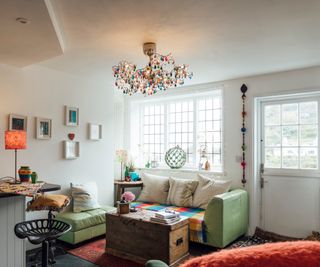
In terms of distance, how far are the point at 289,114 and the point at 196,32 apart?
7.26 feet

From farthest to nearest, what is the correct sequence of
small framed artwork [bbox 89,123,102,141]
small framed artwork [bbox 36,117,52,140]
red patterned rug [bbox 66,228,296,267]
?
small framed artwork [bbox 89,123,102,141] < small framed artwork [bbox 36,117,52,140] < red patterned rug [bbox 66,228,296,267]

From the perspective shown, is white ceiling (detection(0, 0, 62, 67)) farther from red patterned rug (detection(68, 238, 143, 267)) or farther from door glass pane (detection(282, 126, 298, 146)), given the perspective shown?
door glass pane (detection(282, 126, 298, 146))

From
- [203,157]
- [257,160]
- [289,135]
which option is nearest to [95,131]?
[203,157]

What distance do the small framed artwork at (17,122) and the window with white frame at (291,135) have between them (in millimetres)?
3365

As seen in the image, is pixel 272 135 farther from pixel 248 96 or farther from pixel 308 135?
pixel 248 96

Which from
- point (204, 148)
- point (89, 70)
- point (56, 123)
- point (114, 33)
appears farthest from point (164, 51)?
point (204, 148)

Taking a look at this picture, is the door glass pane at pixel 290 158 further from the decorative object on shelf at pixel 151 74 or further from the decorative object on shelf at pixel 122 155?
the decorative object on shelf at pixel 122 155

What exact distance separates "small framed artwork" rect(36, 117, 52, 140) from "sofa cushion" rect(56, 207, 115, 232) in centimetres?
107

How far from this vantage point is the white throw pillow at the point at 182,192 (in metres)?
4.30

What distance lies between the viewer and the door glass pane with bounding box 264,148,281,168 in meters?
4.12

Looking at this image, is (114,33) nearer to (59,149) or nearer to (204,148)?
(59,149)

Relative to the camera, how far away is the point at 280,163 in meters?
4.09

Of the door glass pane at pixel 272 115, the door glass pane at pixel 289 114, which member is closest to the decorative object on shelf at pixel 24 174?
the door glass pane at pixel 272 115

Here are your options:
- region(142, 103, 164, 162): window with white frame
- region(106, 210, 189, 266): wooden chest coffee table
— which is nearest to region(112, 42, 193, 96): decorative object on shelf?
region(106, 210, 189, 266): wooden chest coffee table
